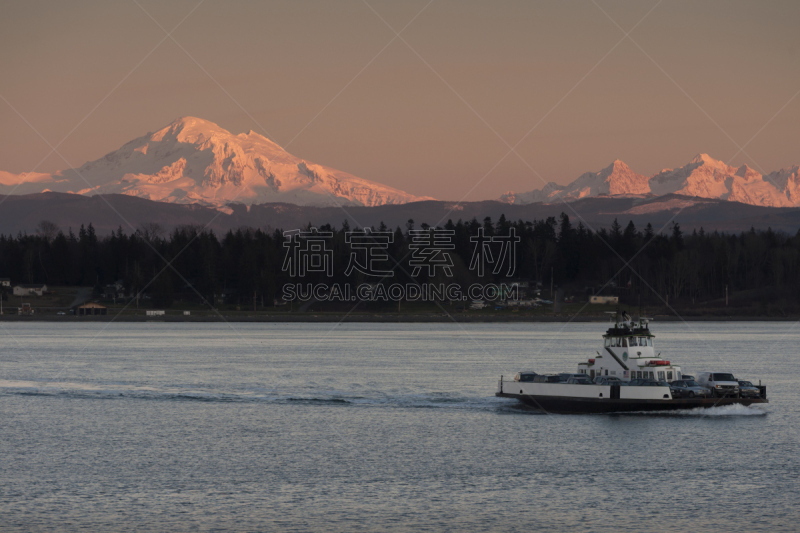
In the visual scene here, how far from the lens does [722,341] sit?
19488 centimetres

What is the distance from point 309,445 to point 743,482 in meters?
27.6

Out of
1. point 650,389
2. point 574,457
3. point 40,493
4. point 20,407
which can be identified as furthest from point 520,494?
point 20,407

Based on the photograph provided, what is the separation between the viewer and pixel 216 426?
74125mm

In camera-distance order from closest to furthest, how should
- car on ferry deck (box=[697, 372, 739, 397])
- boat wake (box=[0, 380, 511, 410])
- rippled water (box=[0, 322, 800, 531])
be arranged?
rippled water (box=[0, 322, 800, 531]) < car on ferry deck (box=[697, 372, 739, 397]) < boat wake (box=[0, 380, 511, 410])

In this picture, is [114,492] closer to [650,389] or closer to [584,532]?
[584,532]

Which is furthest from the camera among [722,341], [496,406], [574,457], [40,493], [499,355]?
[722,341]

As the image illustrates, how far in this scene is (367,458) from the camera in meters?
60.2

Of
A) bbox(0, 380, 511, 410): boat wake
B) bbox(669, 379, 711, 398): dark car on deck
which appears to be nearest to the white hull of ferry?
bbox(669, 379, 711, 398): dark car on deck

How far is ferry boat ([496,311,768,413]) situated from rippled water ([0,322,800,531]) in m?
1.27

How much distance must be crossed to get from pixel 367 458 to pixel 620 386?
27641 mm

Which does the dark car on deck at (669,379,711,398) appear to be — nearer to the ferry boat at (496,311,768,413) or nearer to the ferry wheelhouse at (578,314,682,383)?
the ferry boat at (496,311,768,413)

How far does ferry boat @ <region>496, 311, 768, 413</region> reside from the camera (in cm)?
7838

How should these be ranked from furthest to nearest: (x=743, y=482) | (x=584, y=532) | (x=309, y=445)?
(x=309, y=445) < (x=743, y=482) < (x=584, y=532)

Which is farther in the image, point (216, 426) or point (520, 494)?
point (216, 426)
